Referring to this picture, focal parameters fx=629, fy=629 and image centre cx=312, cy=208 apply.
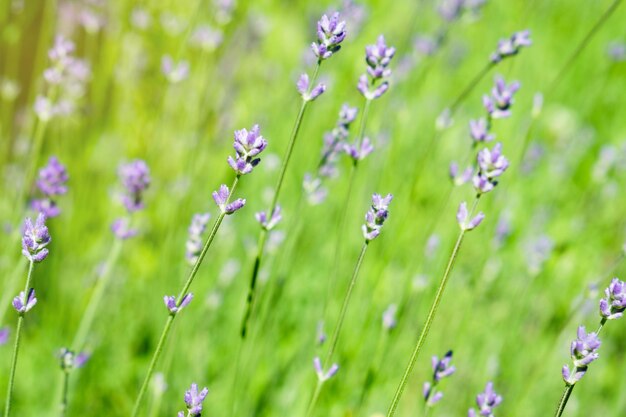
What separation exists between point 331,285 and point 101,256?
1.44 m

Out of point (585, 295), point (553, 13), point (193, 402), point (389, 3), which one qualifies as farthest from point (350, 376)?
point (553, 13)

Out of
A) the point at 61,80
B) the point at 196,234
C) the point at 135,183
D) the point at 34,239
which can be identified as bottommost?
the point at 34,239

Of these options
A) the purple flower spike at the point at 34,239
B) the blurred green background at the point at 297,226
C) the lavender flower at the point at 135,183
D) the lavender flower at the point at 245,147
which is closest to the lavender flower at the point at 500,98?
the blurred green background at the point at 297,226

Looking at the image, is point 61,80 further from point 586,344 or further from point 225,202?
point 586,344

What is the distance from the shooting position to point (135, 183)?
5.94 ft

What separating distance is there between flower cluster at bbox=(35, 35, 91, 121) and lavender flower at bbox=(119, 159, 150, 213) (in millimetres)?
321

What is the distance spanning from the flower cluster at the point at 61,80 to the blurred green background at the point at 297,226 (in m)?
0.14

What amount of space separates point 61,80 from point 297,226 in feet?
3.15

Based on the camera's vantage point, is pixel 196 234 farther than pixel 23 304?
Yes

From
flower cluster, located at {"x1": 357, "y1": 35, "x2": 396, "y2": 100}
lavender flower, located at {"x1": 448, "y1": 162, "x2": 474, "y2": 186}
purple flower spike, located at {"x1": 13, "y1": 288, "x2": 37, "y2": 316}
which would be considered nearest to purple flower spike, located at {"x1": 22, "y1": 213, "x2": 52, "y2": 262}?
purple flower spike, located at {"x1": 13, "y1": 288, "x2": 37, "y2": 316}

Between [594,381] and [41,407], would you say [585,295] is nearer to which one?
[594,381]

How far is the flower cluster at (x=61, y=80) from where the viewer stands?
5.75ft

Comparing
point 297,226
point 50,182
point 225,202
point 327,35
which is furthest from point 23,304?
point 297,226

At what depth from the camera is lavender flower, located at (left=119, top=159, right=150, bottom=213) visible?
1787 millimetres
